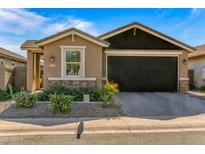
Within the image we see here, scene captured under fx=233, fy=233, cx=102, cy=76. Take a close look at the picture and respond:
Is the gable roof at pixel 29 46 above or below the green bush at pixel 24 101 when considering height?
above

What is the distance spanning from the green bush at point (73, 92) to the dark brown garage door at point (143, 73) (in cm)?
401

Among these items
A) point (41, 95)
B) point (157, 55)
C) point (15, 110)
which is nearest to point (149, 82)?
point (157, 55)

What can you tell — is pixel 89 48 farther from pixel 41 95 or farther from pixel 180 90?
pixel 180 90

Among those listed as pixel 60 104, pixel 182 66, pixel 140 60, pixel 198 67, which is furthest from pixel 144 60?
pixel 60 104

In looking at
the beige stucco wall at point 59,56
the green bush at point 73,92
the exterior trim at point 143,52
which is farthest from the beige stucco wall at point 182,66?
the green bush at point 73,92

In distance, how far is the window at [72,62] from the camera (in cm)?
1312

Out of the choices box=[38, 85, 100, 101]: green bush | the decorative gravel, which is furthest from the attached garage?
the decorative gravel

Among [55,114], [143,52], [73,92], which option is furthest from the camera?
[143,52]

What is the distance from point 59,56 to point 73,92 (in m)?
2.42

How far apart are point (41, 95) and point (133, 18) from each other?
8621mm

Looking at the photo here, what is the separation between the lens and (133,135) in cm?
659

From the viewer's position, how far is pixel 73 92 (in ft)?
39.4

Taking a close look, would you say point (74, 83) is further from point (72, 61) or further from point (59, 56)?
point (59, 56)

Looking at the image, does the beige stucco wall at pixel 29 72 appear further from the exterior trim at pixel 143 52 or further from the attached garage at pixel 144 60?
the exterior trim at pixel 143 52
